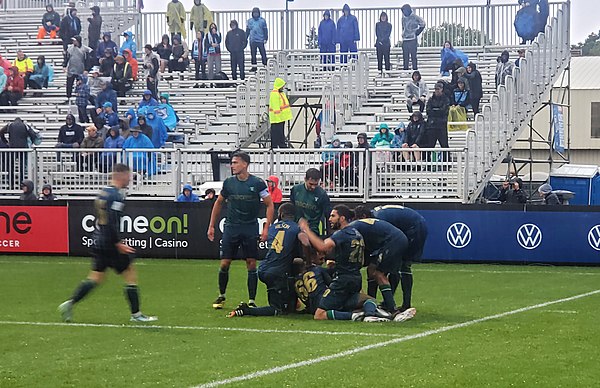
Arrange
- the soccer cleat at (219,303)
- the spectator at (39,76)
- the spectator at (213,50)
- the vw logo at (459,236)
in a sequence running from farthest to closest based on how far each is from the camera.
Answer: the spectator at (39,76)
the spectator at (213,50)
the vw logo at (459,236)
the soccer cleat at (219,303)

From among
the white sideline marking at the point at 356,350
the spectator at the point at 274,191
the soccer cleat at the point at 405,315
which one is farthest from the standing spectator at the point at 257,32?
the soccer cleat at the point at 405,315

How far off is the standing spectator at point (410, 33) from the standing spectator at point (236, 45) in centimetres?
448

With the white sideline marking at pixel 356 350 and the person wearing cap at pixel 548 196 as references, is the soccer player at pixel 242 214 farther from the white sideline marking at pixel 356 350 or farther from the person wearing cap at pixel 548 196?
the person wearing cap at pixel 548 196

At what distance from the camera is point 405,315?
13.4m

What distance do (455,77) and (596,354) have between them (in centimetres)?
1876

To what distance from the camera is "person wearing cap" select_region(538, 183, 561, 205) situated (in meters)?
24.9

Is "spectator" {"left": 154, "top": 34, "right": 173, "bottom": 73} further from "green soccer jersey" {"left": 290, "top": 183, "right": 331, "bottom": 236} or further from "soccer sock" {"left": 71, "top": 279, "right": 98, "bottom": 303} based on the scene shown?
"soccer sock" {"left": 71, "top": 279, "right": 98, "bottom": 303}

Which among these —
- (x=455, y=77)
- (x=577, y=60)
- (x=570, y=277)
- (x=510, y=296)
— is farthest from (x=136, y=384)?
(x=577, y=60)

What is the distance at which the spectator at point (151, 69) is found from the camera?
3173cm

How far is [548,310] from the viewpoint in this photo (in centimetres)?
1441

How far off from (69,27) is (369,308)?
974 inches

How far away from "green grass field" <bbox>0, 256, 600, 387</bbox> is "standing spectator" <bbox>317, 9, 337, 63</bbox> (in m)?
16.8

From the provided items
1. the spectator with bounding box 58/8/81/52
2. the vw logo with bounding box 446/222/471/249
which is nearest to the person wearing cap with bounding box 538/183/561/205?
the vw logo with bounding box 446/222/471/249

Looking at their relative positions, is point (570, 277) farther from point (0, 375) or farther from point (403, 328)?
point (0, 375)
